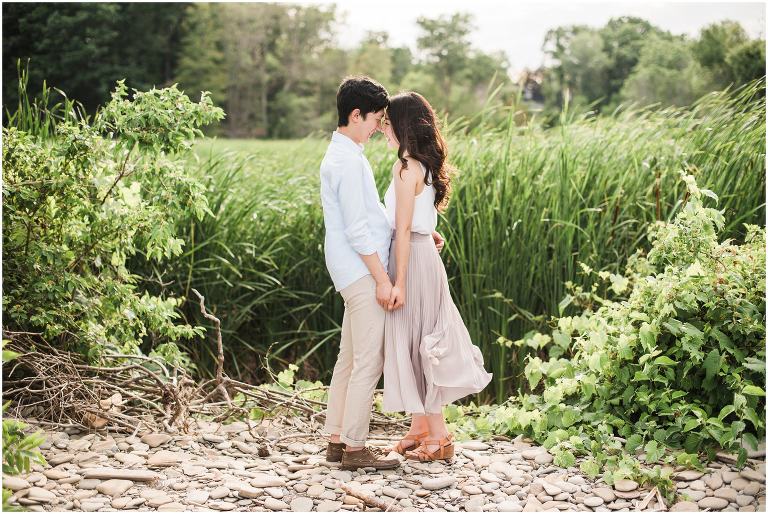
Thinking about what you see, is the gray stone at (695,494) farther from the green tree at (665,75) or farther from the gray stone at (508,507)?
the green tree at (665,75)

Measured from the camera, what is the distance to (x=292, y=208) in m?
5.29

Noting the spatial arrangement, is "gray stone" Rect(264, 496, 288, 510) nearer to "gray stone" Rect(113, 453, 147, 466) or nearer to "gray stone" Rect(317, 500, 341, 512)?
"gray stone" Rect(317, 500, 341, 512)

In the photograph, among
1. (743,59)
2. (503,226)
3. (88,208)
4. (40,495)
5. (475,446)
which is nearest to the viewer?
(40,495)

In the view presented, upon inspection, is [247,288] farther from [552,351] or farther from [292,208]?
[552,351]

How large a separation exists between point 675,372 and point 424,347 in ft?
3.55

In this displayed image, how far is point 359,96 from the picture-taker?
9.71 ft

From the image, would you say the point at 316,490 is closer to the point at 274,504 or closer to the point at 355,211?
the point at 274,504

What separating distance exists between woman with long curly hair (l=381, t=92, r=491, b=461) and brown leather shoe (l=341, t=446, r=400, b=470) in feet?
0.52

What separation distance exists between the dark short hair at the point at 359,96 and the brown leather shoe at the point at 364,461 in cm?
130

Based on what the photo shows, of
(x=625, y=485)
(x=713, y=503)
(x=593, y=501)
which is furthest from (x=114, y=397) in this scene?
(x=713, y=503)

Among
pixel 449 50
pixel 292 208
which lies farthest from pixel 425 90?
pixel 292 208

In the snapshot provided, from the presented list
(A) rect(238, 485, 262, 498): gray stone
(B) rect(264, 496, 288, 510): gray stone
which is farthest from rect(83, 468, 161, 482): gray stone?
(B) rect(264, 496, 288, 510): gray stone

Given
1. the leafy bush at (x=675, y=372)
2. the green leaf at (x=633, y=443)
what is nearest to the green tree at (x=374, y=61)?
the leafy bush at (x=675, y=372)

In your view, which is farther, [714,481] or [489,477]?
[489,477]
